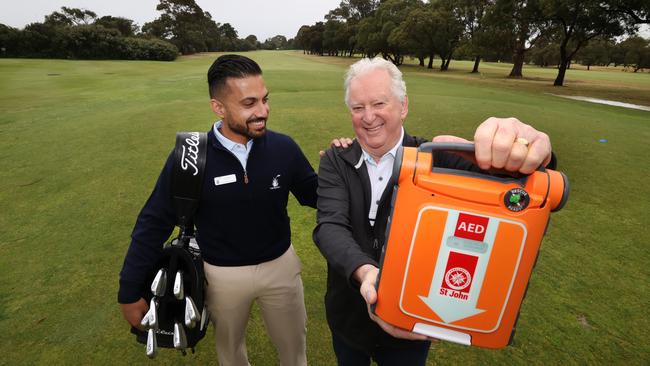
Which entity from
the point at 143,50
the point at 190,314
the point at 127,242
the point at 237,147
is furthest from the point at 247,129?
the point at 143,50

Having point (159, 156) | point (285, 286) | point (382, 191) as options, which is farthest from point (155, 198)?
point (159, 156)

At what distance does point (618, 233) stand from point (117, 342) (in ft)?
19.7

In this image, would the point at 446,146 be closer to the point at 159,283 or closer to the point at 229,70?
the point at 229,70

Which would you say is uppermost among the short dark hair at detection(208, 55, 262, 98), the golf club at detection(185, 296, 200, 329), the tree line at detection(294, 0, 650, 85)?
the tree line at detection(294, 0, 650, 85)

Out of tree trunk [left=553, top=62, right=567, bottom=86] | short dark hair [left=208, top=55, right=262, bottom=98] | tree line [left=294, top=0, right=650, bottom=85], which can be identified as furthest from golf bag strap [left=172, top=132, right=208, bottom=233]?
tree trunk [left=553, top=62, right=567, bottom=86]

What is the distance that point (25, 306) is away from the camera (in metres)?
3.30

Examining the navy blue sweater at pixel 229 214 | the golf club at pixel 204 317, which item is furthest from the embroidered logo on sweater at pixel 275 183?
the golf club at pixel 204 317

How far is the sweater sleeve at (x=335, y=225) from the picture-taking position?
1473 millimetres

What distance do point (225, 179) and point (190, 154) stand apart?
273mm

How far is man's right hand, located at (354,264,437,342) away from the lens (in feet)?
4.07

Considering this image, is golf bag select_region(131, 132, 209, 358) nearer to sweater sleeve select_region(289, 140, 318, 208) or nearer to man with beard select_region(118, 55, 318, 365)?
man with beard select_region(118, 55, 318, 365)

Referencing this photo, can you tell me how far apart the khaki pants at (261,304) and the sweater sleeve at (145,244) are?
40 cm

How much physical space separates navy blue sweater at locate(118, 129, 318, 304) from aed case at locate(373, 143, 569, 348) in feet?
4.64

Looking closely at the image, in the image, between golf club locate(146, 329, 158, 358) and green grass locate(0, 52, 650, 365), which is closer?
golf club locate(146, 329, 158, 358)
